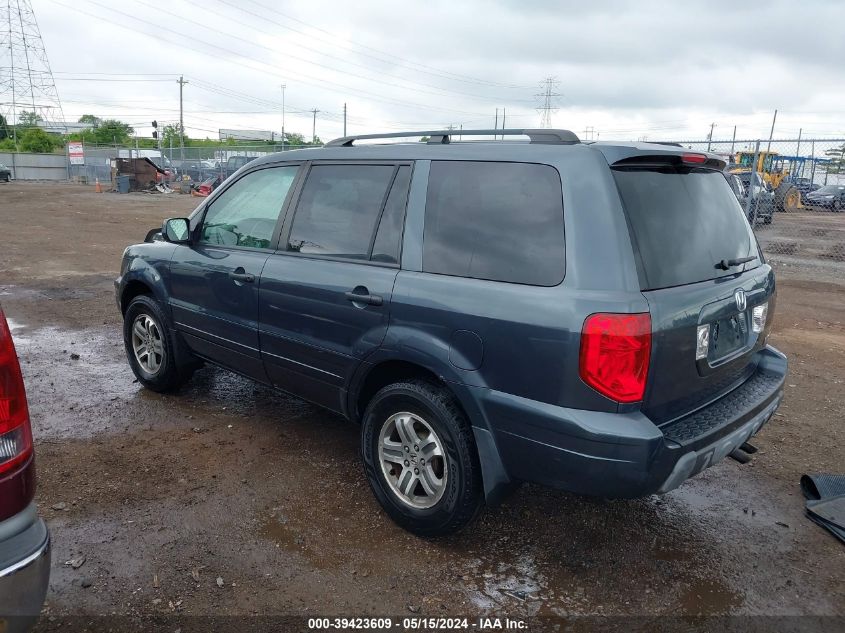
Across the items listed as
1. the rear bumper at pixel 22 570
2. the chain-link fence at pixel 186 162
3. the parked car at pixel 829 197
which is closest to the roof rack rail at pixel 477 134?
the rear bumper at pixel 22 570

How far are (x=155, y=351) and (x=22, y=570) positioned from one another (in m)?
3.25

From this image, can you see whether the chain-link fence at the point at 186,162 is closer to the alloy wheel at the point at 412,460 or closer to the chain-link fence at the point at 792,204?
the chain-link fence at the point at 792,204

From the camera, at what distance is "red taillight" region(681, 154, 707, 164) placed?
3.02m

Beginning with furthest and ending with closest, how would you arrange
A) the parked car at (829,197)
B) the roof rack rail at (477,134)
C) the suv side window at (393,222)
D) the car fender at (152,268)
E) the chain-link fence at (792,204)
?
the parked car at (829,197) < the chain-link fence at (792,204) < the car fender at (152,268) < the suv side window at (393,222) < the roof rack rail at (477,134)

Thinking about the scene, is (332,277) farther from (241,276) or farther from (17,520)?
(17,520)

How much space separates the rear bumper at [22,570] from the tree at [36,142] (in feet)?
235

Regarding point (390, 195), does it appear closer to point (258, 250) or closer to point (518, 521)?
point (258, 250)

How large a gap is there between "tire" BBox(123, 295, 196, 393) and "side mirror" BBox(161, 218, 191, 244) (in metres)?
0.61

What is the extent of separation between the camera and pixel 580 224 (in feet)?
8.71

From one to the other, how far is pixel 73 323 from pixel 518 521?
578 centimetres

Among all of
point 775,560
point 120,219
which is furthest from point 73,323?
point 120,219

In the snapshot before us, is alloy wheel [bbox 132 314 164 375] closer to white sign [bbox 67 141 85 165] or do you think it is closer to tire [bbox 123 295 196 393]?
tire [bbox 123 295 196 393]

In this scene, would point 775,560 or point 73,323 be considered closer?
point 775,560

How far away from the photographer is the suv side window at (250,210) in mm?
4043
